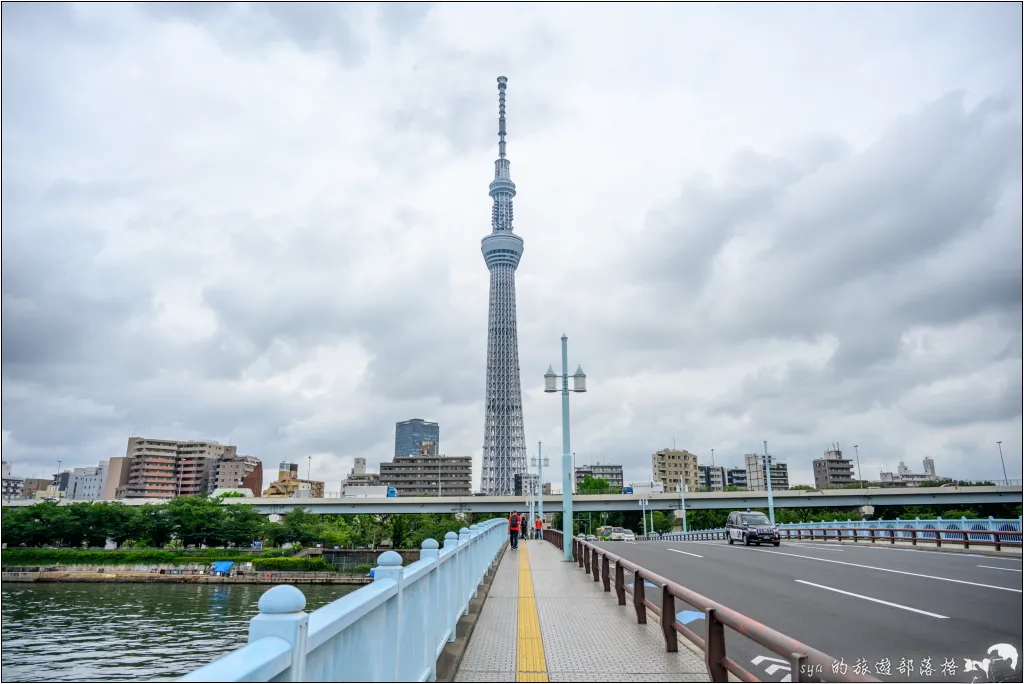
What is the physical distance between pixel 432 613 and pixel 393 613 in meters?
1.99

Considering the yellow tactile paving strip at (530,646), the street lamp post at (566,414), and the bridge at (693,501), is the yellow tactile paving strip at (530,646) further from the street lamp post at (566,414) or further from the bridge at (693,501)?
the bridge at (693,501)

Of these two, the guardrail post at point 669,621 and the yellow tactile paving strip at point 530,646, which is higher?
the guardrail post at point 669,621

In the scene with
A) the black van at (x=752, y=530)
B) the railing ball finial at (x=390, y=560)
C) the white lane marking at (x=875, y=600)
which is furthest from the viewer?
the black van at (x=752, y=530)

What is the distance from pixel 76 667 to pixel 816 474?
170322mm

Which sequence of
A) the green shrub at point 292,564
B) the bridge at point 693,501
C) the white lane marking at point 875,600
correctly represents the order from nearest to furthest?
the white lane marking at point 875,600 → the green shrub at point 292,564 → the bridge at point 693,501

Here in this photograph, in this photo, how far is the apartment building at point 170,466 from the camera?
14338 cm

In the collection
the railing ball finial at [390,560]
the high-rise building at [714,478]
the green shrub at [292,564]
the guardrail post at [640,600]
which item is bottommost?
the green shrub at [292,564]

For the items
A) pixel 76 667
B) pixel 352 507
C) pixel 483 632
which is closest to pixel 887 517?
pixel 352 507

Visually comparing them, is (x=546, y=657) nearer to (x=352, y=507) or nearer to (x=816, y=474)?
(x=352, y=507)

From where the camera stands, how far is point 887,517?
92562 mm

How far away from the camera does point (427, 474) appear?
150500 millimetres

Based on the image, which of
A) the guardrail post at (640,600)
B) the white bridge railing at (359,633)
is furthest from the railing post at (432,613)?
the guardrail post at (640,600)

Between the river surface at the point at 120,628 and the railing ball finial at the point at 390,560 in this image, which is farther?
the river surface at the point at 120,628

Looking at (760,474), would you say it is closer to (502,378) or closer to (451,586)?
(502,378)
